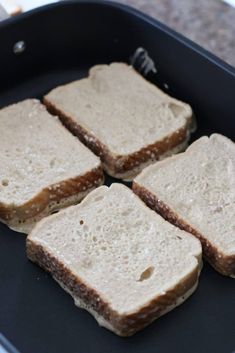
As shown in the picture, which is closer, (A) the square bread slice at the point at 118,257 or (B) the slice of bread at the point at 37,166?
(A) the square bread slice at the point at 118,257

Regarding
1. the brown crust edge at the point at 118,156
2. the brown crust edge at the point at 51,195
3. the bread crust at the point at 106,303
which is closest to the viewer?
the bread crust at the point at 106,303

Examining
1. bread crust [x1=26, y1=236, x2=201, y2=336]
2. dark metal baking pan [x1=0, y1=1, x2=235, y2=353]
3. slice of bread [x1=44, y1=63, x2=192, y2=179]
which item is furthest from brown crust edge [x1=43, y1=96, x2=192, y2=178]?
bread crust [x1=26, y1=236, x2=201, y2=336]

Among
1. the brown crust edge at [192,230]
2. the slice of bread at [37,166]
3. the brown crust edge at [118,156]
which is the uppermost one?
the slice of bread at [37,166]

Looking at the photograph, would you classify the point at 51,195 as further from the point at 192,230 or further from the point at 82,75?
the point at 82,75

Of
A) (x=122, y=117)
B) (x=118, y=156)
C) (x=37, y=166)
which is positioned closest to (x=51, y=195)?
(x=37, y=166)

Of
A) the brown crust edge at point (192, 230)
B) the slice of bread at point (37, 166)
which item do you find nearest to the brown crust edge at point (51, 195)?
the slice of bread at point (37, 166)

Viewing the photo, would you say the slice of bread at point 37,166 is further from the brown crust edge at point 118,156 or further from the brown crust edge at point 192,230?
the brown crust edge at point 192,230

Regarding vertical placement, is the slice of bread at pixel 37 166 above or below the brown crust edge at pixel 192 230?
above

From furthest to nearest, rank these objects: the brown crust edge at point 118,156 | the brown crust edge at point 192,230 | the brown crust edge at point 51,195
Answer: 1. the brown crust edge at point 118,156
2. the brown crust edge at point 51,195
3. the brown crust edge at point 192,230
